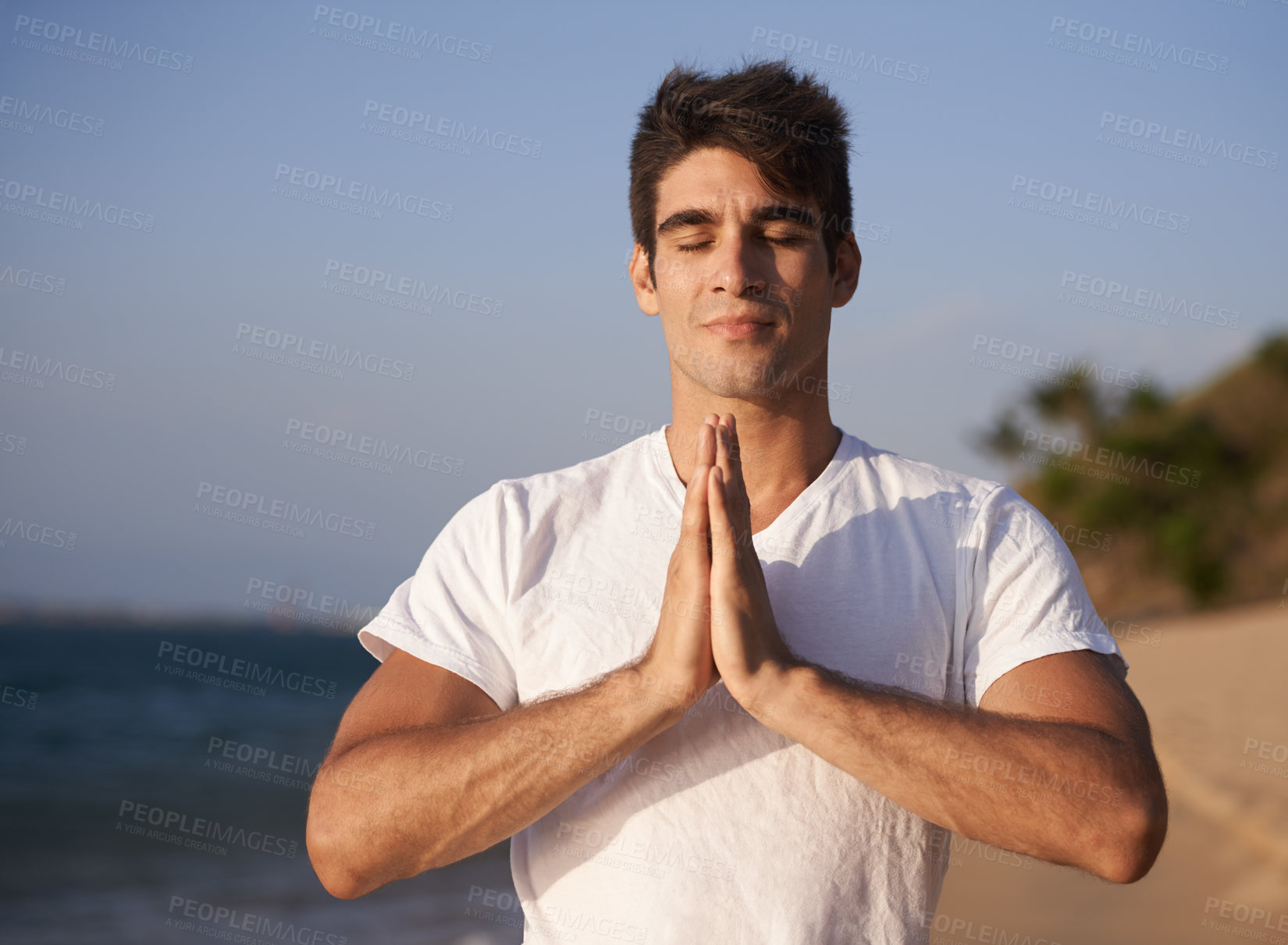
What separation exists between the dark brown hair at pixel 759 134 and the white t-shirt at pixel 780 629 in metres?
0.58

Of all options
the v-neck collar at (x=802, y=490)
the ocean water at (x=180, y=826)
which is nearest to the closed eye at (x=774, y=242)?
the v-neck collar at (x=802, y=490)

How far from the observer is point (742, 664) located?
5.70ft

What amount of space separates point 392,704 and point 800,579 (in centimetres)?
82

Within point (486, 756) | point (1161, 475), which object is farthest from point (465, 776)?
point (1161, 475)

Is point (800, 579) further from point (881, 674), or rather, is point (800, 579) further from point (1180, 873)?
point (1180, 873)

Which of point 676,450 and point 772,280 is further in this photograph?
point 676,450

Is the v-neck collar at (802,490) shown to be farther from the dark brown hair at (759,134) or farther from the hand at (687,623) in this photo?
the dark brown hair at (759,134)

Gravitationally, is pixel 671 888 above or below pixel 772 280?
below

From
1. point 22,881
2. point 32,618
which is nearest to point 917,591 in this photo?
point 22,881

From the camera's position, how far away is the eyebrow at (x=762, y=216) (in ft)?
6.90

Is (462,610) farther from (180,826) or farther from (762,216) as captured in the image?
(180,826)

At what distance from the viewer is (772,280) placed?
208 centimetres

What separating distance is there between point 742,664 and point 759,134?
111cm

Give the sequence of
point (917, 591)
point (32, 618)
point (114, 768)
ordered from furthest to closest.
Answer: point (32, 618) → point (114, 768) → point (917, 591)
